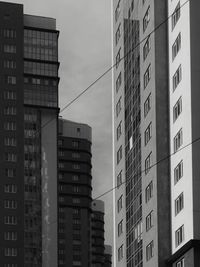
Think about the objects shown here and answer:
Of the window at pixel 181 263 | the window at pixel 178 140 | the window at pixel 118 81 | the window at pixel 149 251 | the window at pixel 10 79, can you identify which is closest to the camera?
the window at pixel 181 263

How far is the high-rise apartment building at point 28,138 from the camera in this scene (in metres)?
181

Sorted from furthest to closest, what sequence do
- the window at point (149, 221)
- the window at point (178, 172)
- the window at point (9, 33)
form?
the window at point (9, 33), the window at point (149, 221), the window at point (178, 172)

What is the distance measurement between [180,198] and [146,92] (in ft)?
41.6

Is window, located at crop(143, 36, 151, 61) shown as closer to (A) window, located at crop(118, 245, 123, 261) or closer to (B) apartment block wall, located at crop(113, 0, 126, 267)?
(B) apartment block wall, located at crop(113, 0, 126, 267)

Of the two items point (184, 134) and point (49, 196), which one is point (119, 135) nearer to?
point (184, 134)

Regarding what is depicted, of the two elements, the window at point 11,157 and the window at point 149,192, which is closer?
the window at point 149,192

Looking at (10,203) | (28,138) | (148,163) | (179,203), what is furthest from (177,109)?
(28,138)

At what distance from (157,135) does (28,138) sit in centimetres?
11821

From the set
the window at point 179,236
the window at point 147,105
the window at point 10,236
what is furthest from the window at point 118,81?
the window at point 10,236

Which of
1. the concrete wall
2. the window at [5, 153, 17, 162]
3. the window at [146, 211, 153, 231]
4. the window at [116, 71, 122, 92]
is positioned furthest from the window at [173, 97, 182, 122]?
the concrete wall

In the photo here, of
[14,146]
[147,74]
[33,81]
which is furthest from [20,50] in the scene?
[147,74]

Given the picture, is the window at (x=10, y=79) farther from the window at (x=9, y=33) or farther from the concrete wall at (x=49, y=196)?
the concrete wall at (x=49, y=196)

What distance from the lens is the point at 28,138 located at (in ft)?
622

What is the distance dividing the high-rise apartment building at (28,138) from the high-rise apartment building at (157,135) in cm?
9589
